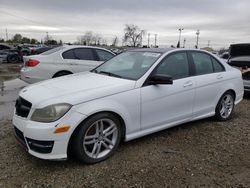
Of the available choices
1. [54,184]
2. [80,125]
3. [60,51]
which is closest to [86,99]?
[80,125]

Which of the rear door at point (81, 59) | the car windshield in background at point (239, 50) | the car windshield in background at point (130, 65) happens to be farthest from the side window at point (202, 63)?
the car windshield in background at point (239, 50)

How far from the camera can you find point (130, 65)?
169 inches

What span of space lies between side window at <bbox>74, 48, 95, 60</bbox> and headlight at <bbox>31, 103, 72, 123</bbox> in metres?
5.00

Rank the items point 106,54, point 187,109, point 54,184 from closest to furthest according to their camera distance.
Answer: point 54,184
point 187,109
point 106,54

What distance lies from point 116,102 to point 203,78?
78.8 inches

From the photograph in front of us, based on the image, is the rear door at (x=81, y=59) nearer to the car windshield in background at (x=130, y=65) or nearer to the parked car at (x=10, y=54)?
the car windshield in background at (x=130, y=65)

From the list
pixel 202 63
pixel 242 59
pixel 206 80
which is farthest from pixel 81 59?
pixel 242 59

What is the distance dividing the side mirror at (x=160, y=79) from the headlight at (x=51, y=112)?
1.35 meters

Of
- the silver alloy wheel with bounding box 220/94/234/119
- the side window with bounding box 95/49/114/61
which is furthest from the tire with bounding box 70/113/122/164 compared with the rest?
the side window with bounding box 95/49/114/61

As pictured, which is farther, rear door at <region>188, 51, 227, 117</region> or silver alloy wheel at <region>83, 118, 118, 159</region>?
rear door at <region>188, 51, 227, 117</region>

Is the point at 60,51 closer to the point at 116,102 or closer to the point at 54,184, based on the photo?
the point at 116,102

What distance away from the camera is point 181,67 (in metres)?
4.41

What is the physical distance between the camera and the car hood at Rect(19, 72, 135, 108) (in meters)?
3.13

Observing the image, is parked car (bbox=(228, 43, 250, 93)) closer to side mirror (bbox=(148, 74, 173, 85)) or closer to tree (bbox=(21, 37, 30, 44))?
side mirror (bbox=(148, 74, 173, 85))
